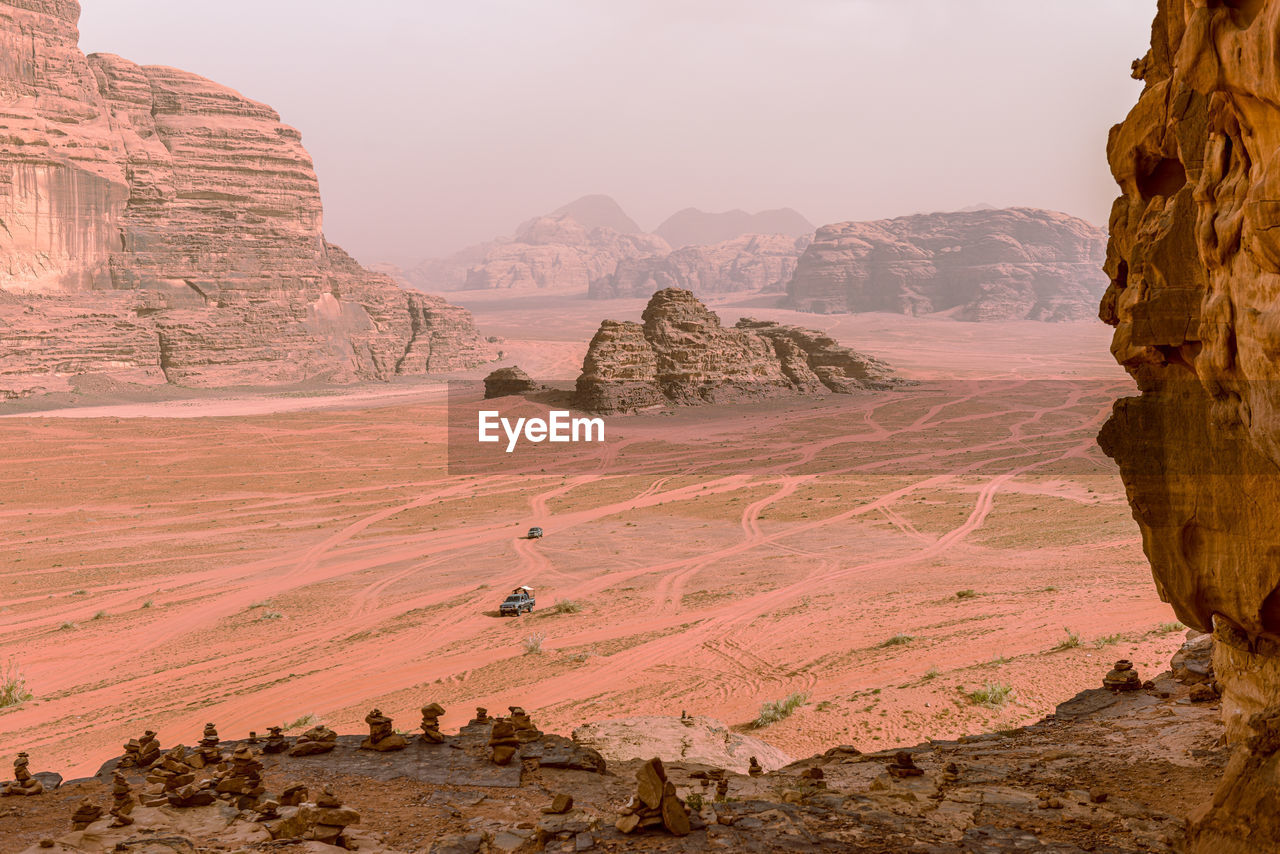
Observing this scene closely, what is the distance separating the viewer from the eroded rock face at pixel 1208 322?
4.96m

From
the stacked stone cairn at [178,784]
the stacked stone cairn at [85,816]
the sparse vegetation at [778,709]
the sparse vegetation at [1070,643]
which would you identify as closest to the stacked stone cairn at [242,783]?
the stacked stone cairn at [178,784]

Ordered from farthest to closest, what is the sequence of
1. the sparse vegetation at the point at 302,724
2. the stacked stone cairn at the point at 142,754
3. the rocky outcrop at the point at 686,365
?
the rocky outcrop at the point at 686,365
the sparse vegetation at the point at 302,724
the stacked stone cairn at the point at 142,754

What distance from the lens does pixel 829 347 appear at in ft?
228

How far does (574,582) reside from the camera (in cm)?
2072

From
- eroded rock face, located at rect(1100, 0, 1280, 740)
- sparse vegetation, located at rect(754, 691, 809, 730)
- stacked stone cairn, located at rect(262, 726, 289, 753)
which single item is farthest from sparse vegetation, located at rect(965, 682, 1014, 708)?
stacked stone cairn, located at rect(262, 726, 289, 753)

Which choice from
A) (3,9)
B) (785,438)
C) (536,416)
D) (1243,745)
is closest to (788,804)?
(1243,745)

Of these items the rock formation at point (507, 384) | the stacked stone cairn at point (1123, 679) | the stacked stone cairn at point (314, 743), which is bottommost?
the stacked stone cairn at point (314, 743)

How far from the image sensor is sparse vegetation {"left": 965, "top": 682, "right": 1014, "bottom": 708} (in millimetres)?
11203

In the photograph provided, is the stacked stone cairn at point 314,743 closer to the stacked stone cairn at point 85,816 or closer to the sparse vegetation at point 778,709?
the stacked stone cairn at point 85,816

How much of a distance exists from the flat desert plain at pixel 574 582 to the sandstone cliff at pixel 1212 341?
15.3ft

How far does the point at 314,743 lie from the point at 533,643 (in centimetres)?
662

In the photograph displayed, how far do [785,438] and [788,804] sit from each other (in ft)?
134

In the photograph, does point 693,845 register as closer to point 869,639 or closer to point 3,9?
point 869,639

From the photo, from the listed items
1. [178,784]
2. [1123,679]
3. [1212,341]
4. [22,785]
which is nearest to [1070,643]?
[1123,679]
